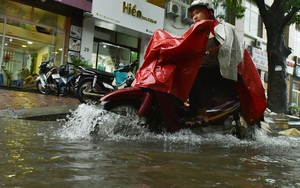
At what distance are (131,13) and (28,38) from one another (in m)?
4.41

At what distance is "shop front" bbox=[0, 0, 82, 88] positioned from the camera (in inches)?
434

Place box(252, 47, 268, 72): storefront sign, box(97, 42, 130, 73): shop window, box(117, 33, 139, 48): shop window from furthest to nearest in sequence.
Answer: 1. box(252, 47, 268, 72): storefront sign
2. box(117, 33, 139, 48): shop window
3. box(97, 42, 130, 73): shop window

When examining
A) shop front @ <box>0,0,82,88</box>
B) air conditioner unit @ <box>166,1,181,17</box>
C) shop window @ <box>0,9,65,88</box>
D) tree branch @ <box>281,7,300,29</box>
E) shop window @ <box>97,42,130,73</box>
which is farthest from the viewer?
air conditioner unit @ <box>166,1,181,17</box>

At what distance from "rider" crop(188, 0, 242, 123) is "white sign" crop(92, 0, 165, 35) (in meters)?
8.48

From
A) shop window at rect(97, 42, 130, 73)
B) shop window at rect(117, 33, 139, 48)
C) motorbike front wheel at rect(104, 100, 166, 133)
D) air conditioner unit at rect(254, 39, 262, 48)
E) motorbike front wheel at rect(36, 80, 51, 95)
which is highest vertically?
air conditioner unit at rect(254, 39, 262, 48)

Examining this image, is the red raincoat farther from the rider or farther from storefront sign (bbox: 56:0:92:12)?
storefront sign (bbox: 56:0:92:12)

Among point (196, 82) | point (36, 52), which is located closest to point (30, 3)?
point (36, 52)

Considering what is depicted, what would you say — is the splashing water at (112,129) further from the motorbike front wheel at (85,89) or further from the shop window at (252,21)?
the shop window at (252,21)

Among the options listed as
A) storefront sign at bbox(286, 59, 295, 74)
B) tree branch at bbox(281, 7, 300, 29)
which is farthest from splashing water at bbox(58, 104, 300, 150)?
storefront sign at bbox(286, 59, 295, 74)

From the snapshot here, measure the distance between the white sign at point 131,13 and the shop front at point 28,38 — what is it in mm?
1391

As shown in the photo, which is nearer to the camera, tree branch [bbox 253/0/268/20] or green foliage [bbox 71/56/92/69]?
tree branch [bbox 253/0/268/20]

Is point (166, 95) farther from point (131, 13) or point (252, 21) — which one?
point (252, 21)

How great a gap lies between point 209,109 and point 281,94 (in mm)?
6609

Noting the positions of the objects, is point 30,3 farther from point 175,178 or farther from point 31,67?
point 175,178
